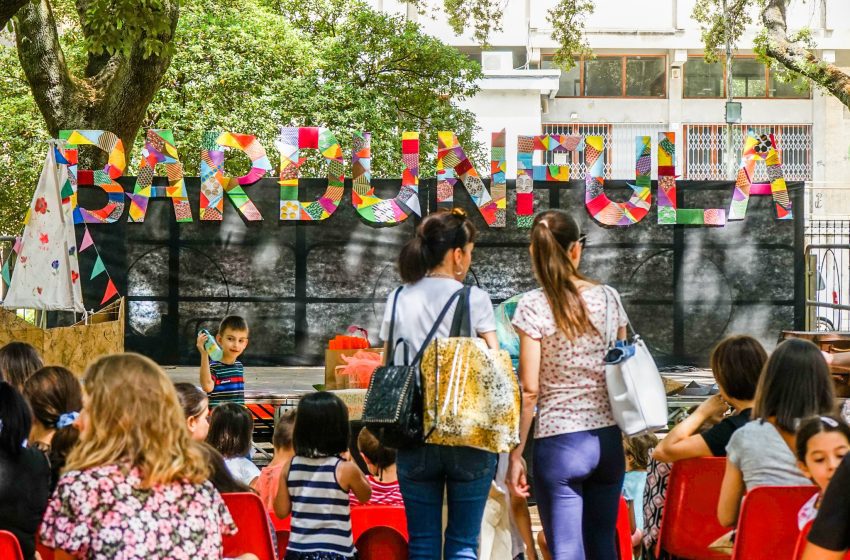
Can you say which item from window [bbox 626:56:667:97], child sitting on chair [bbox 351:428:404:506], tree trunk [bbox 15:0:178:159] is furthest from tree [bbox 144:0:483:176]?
window [bbox 626:56:667:97]

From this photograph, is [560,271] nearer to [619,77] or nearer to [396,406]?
[396,406]

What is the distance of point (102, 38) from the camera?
9.91 metres

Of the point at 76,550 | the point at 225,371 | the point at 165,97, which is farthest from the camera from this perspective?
the point at 165,97

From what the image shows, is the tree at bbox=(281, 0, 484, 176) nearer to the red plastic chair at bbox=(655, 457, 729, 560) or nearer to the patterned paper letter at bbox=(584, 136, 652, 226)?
the patterned paper letter at bbox=(584, 136, 652, 226)

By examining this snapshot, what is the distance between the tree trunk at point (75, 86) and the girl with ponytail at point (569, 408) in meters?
8.15

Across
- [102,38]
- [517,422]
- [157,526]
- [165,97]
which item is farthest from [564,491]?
[165,97]

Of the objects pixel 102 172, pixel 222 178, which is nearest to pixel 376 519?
pixel 222 178

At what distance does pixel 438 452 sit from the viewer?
3.62 meters

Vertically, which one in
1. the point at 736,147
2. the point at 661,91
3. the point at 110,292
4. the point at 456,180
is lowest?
the point at 110,292

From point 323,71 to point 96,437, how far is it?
1651cm

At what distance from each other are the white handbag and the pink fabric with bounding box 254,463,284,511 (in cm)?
139

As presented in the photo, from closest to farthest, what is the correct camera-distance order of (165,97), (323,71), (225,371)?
(225,371)
(165,97)
(323,71)

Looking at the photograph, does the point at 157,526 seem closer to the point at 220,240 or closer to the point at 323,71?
the point at 220,240

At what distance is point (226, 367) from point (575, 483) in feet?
11.4
